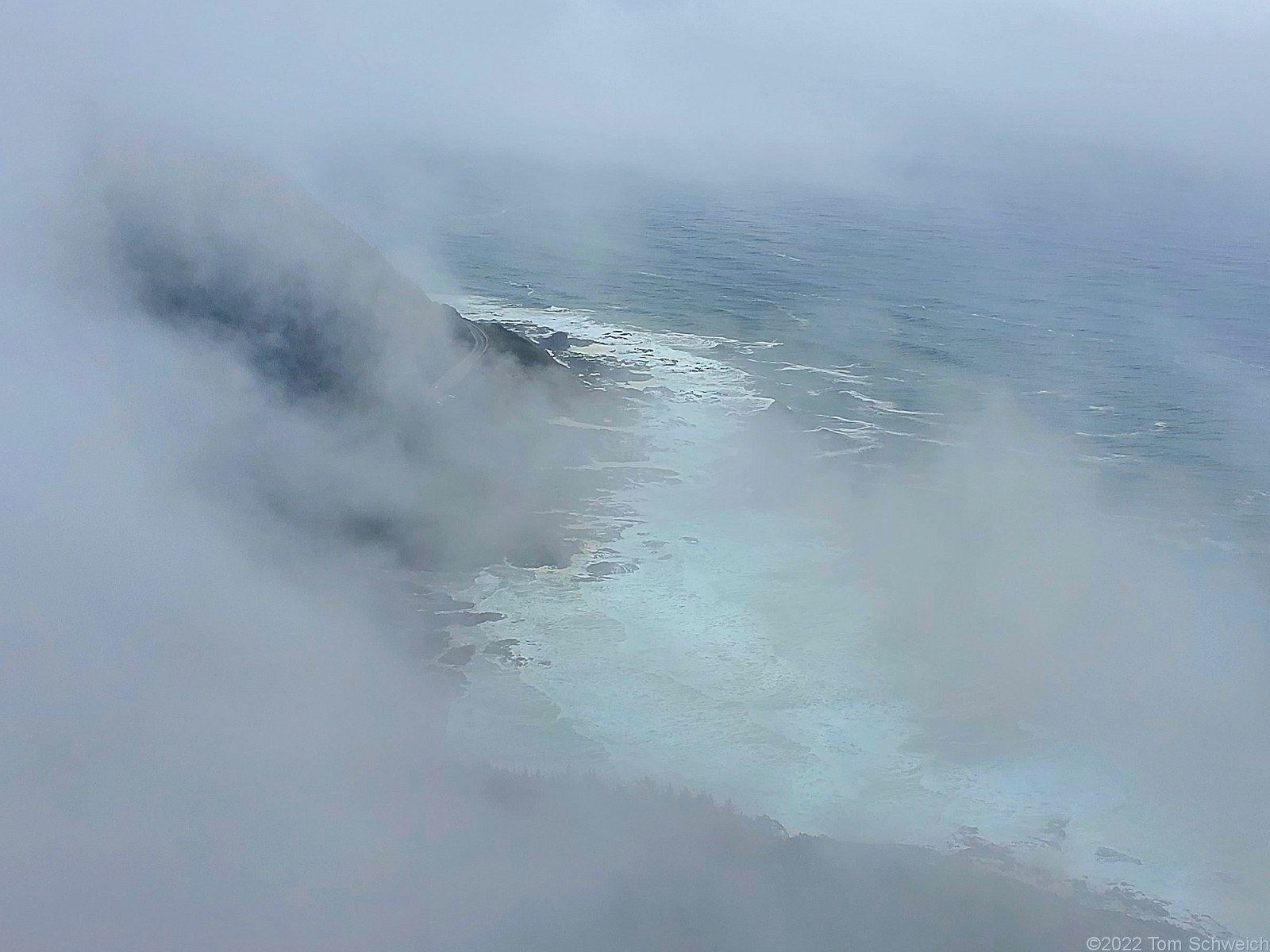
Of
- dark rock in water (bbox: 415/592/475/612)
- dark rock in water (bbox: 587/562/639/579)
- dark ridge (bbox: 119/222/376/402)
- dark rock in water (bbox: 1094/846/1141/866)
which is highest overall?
dark ridge (bbox: 119/222/376/402)

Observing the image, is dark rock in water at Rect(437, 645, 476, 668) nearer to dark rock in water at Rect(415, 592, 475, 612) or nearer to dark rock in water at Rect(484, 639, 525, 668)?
dark rock in water at Rect(484, 639, 525, 668)

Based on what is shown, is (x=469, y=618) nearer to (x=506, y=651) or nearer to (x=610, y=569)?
(x=506, y=651)

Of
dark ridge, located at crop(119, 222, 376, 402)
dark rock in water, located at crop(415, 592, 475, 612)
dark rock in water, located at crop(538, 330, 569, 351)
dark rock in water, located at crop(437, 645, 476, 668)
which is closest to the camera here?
dark rock in water, located at crop(437, 645, 476, 668)

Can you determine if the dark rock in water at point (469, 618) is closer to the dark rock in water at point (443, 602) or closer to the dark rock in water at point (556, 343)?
the dark rock in water at point (443, 602)

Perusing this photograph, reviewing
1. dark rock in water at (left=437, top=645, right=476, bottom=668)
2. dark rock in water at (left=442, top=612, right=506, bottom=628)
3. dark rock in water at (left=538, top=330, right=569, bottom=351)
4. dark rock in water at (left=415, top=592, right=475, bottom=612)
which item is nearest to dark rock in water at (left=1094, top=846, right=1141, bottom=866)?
dark rock in water at (left=437, top=645, right=476, bottom=668)

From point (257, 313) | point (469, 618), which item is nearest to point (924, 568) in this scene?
point (469, 618)

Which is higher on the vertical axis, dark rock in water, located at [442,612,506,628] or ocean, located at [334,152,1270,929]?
ocean, located at [334,152,1270,929]

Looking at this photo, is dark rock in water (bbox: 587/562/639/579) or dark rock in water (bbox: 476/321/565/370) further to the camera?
dark rock in water (bbox: 476/321/565/370)
